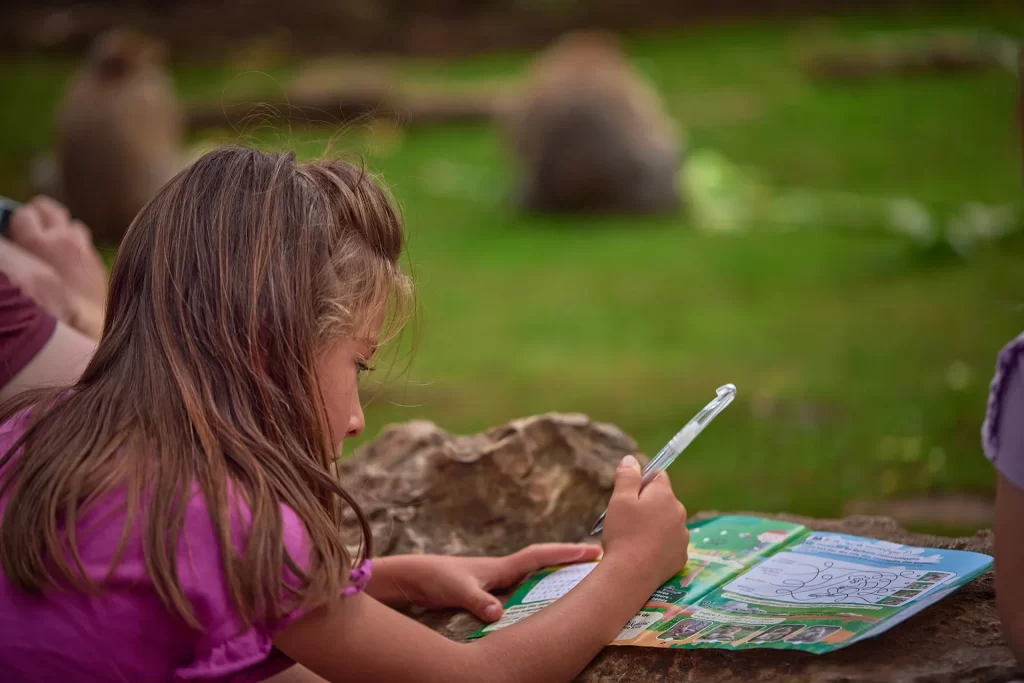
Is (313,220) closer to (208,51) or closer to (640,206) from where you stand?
(640,206)

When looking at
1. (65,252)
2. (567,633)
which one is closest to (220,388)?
(567,633)

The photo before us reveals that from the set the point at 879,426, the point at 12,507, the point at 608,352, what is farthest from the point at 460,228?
the point at 12,507

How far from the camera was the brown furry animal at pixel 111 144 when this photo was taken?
6426mm

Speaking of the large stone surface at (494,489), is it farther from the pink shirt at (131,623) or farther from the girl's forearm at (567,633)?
the pink shirt at (131,623)

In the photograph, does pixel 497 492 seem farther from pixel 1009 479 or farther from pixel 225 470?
pixel 1009 479

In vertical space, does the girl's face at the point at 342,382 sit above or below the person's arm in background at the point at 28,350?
above

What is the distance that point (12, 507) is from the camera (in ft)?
4.18

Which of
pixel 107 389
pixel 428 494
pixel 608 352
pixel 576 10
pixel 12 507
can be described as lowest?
pixel 608 352

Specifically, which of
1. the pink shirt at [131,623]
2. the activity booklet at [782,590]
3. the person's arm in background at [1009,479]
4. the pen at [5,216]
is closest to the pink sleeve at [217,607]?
the pink shirt at [131,623]

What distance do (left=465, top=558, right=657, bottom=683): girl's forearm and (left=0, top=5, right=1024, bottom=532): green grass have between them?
69 centimetres

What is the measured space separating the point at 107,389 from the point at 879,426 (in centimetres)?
304

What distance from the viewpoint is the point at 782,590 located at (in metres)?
1.66

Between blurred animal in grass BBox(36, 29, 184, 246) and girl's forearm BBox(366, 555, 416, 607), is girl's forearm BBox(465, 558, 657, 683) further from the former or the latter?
blurred animal in grass BBox(36, 29, 184, 246)

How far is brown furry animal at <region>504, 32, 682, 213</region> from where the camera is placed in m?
6.89
